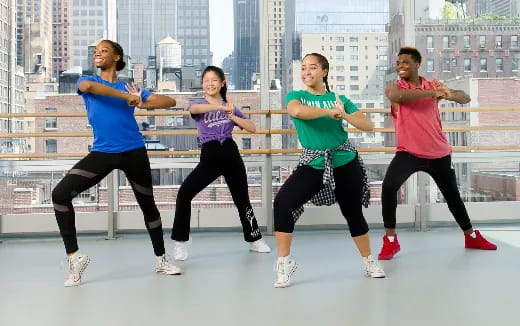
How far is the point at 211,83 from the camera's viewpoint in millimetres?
3807

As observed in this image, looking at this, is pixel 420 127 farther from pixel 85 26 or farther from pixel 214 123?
pixel 85 26

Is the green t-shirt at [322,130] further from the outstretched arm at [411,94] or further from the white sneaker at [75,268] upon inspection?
the white sneaker at [75,268]

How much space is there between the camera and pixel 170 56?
206 inches

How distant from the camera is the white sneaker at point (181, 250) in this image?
3900 millimetres

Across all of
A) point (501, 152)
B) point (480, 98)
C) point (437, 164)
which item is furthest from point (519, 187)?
point (437, 164)

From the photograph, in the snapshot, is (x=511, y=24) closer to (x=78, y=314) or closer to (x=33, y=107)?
(x=33, y=107)

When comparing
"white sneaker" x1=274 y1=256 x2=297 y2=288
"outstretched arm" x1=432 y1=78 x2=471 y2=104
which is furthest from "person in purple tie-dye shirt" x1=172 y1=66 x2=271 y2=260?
"outstretched arm" x1=432 y1=78 x2=471 y2=104

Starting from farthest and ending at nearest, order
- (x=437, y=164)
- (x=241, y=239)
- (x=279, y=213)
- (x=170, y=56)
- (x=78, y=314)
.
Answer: (x=170, y=56) < (x=241, y=239) < (x=437, y=164) < (x=279, y=213) < (x=78, y=314)

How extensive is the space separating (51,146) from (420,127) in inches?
108

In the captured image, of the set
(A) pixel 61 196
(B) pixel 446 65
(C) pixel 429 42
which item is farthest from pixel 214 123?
(B) pixel 446 65

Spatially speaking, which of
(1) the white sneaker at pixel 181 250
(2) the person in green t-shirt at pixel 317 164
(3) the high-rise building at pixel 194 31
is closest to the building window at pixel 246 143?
(3) the high-rise building at pixel 194 31

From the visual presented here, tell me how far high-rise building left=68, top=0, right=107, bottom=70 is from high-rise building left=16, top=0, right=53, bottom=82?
0.21 metres

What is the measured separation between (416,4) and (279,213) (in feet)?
9.63

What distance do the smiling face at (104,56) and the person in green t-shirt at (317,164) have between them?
3.09ft
